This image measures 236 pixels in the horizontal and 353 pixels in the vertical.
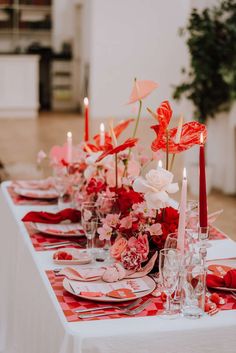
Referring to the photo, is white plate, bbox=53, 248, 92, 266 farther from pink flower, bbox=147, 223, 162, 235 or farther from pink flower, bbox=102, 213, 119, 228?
pink flower, bbox=147, 223, 162, 235

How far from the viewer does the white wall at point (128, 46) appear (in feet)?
41.6

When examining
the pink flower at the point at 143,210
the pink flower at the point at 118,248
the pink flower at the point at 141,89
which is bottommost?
the pink flower at the point at 118,248

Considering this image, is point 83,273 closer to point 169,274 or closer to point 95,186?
point 169,274

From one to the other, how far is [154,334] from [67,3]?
40.7 feet

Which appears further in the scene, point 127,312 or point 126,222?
point 126,222

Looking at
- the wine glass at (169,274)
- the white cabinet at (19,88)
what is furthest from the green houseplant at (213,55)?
the white cabinet at (19,88)

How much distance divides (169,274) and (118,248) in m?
0.38

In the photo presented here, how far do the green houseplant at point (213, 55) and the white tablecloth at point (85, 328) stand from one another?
4.03m

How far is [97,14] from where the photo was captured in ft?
41.5

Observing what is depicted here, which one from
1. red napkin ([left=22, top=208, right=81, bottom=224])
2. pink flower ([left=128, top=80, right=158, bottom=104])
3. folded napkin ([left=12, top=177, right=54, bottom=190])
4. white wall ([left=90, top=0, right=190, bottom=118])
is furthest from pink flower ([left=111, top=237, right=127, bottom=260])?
white wall ([left=90, top=0, right=190, bottom=118])

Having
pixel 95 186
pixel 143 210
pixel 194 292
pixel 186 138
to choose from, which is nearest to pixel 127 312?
pixel 194 292

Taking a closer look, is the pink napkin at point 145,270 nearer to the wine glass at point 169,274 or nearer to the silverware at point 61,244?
the wine glass at point 169,274

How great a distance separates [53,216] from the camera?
299 cm

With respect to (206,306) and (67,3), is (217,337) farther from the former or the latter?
(67,3)
